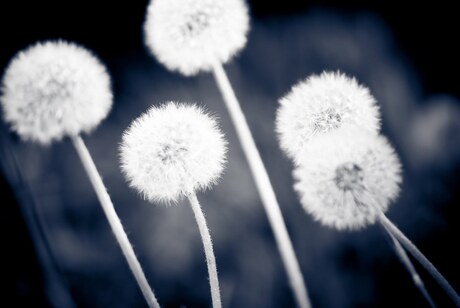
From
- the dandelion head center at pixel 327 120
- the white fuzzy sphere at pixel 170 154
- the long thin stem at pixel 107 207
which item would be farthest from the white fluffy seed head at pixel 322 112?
the long thin stem at pixel 107 207

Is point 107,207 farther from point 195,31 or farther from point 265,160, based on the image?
point 265,160

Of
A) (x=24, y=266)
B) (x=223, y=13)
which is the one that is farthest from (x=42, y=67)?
(x=24, y=266)

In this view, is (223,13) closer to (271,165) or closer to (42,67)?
(42,67)

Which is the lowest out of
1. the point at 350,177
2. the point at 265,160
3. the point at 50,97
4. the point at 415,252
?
the point at 415,252

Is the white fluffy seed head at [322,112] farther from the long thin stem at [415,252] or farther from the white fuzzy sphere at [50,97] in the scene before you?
the white fuzzy sphere at [50,97]

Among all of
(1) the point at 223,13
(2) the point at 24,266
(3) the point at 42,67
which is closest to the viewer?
(3) the point at 42,67

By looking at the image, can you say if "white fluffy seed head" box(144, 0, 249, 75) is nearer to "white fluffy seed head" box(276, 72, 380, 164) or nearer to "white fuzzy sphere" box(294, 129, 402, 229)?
"white fluffy seed head" box(276, 72, 380, 164)

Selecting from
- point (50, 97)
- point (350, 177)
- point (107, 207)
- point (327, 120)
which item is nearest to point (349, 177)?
point (350, 177)

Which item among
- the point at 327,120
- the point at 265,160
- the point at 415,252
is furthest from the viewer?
the point at 265,160
